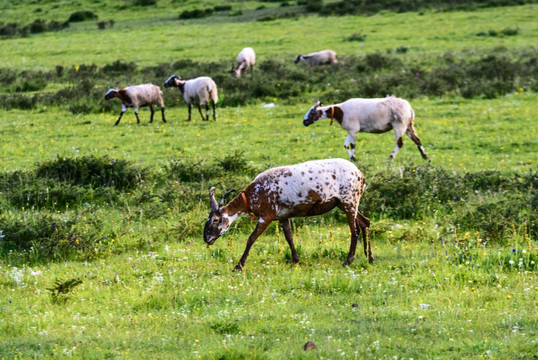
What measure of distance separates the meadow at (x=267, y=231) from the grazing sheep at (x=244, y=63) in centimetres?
104

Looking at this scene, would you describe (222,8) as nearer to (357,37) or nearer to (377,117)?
(357,37)

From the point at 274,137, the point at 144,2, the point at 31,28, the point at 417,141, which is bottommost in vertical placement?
the point at 274,137

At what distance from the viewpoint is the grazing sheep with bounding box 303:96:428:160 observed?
18.3m

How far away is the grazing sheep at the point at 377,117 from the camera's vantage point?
18.3m

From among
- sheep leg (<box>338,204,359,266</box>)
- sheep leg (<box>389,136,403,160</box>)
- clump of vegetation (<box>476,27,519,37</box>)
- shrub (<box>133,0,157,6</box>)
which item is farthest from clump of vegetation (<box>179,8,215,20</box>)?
sheep leg (<box>338,204,359,266</box>)

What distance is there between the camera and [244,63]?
109 ft

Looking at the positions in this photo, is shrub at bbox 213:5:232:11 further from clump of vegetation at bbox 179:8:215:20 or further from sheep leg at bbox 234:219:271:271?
sheep leg at bbox 234:219:271:271

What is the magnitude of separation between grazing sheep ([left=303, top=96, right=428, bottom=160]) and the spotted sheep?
26.6 ft

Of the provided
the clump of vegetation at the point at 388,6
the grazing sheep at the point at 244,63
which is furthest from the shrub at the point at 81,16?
the grazing sheep at the point at 244,63

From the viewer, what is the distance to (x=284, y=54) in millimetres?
39281

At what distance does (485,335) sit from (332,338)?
1.65 meters

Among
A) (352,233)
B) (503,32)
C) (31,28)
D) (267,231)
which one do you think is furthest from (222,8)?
(352,233)

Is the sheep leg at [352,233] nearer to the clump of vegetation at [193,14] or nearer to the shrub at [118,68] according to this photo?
the shrub at [118,68]

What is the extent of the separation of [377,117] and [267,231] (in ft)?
22.6
